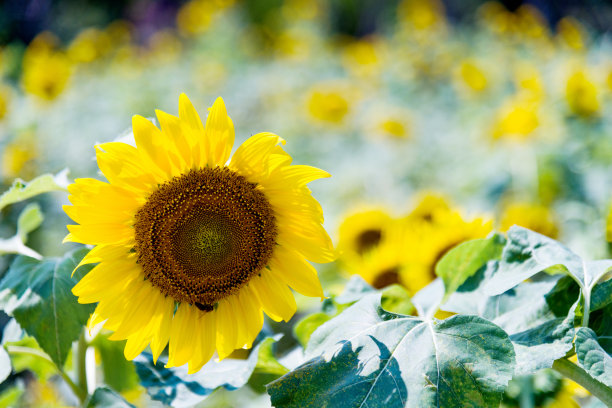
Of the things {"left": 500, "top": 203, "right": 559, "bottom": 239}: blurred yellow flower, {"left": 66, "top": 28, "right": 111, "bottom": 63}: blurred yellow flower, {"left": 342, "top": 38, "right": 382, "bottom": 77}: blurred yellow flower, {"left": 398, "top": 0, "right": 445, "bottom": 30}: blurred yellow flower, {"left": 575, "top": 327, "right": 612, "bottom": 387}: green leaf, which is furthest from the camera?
{"left": 66, "top": 28, "right": 111, "bottom": 63}: blurred yellow flower

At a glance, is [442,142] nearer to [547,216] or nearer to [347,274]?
[547,216]

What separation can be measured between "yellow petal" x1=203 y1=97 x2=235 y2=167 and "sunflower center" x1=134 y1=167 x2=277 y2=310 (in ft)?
0.06

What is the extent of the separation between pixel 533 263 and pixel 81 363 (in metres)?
0.71

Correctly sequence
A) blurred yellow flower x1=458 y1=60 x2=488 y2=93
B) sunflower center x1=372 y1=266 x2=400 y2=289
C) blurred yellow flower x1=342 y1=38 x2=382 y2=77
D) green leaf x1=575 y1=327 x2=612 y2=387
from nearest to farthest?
green leaf x1=575 y1=327 x2=612 y2=387
sunflower center x1=372 y1=266 x2=400 y2=289
blurred yellow flower x1=458 y1=60 x2=488 y2=93
blurred yellow flower x1=342 y1=38 x2=382 y2=77

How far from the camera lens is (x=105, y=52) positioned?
20.8 feet

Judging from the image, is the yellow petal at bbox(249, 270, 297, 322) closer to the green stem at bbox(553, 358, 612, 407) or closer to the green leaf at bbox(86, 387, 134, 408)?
the green leaf at bbox(86, 387, 134, 408)

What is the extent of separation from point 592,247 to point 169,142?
1.01 metres

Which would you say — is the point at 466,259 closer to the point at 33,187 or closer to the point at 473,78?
the point at 33,187

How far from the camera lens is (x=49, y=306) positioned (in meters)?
0.79

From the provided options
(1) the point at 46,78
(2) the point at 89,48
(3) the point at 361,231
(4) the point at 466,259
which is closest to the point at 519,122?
(3) the point at 361,231

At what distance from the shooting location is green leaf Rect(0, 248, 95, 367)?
2.56 ft

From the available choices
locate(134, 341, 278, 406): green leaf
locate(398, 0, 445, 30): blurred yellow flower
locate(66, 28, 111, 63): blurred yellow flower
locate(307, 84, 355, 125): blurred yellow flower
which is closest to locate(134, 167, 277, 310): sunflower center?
locate(134, 341, 278, 406): green leaf

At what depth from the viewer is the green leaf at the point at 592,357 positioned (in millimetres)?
642

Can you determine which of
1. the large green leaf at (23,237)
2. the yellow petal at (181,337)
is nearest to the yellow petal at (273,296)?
the yellow petal at (181,337)
